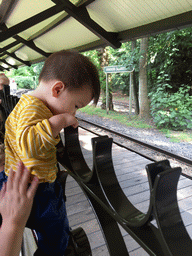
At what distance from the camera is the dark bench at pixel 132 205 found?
0.48 meters

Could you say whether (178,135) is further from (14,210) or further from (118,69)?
(14,210)

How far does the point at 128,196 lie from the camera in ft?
8.61

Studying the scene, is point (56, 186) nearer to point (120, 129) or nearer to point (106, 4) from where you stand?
point (106, 4)

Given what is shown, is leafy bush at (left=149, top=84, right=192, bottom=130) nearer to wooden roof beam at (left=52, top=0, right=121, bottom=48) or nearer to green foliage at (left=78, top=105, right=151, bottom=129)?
green foliage at (left=78, top=105, right=151, bottom=129)

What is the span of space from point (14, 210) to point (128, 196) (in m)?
2.05

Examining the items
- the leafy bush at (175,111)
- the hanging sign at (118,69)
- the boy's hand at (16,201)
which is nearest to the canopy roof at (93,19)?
the boy's hand at (16,201)

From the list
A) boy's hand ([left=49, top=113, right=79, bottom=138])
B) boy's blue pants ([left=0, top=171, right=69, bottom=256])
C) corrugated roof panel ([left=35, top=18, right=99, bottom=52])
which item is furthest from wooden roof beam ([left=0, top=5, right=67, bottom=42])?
boy's blue pants ([left=0, top=171, right=69, bottom=256])

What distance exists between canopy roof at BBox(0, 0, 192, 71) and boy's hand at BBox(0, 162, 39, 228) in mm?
3098

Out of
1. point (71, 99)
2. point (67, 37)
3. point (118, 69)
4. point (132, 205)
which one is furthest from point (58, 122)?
point (118, 69)

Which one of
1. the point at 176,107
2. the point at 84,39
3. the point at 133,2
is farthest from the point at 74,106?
the point at 176,107

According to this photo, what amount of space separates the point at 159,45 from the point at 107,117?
4899 mm

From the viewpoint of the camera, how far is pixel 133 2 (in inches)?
140

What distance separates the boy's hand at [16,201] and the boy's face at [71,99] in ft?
1.25

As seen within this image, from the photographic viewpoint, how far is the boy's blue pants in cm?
110
